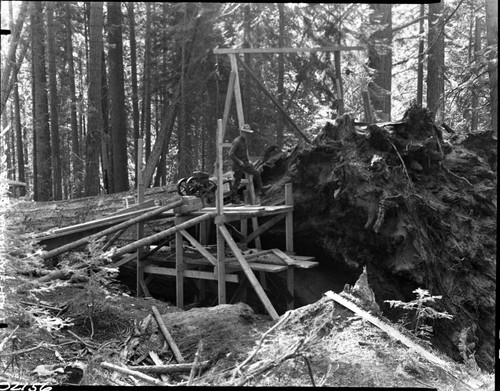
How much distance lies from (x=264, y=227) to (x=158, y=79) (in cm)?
493

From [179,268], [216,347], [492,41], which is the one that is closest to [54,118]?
[216,347]

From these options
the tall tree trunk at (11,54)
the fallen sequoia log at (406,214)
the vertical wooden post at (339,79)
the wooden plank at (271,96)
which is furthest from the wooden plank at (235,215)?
the tall tree trunk at (11,54)

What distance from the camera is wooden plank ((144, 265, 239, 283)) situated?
9.32 metres

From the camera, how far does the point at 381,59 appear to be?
12.2 m

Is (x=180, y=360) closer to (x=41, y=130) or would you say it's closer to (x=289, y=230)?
(x=41, y=130)

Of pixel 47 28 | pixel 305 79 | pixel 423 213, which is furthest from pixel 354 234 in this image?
pixel 47 28

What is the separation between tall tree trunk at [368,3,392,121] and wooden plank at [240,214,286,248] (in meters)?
3.55

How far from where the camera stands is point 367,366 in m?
4.72

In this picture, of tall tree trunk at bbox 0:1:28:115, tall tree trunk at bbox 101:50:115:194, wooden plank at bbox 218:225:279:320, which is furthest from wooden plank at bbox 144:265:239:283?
tall tree trunk at bbox 0:1:28:115

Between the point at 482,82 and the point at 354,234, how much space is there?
376cm

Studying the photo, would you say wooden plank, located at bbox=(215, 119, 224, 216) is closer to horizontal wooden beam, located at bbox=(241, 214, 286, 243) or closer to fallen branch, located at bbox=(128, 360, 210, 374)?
horizontal wooden beam, located at bbox=(241, 214, 286, 243)

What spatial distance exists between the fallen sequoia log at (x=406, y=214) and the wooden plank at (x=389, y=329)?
3138mm

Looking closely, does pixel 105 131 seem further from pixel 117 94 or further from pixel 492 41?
pixel 492 41

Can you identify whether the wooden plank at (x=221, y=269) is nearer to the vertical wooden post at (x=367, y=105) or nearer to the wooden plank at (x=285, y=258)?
the wooden plank at (x=285, y=258)
